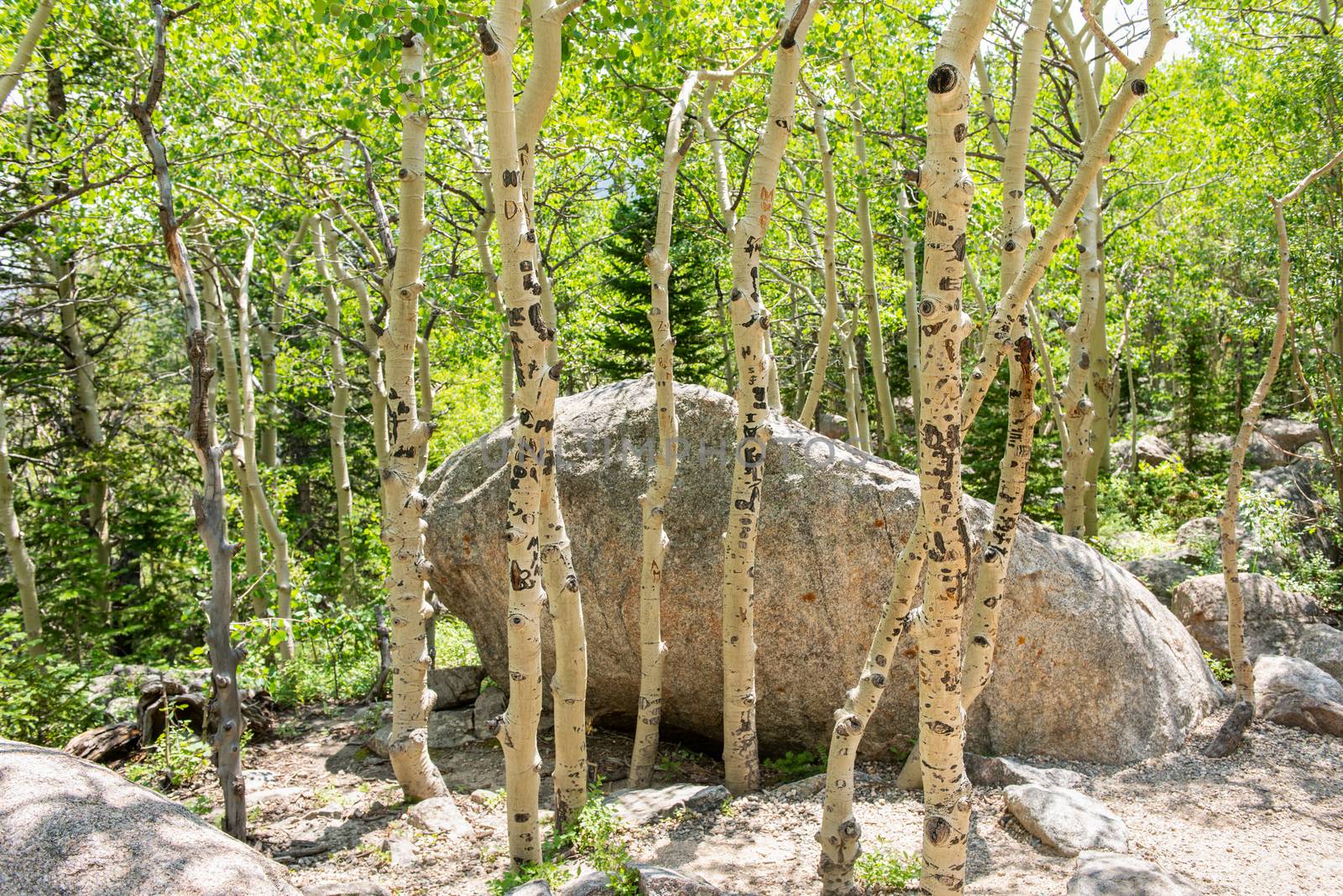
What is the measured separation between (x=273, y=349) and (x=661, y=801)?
35.7ft

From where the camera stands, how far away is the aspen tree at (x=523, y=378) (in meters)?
3.76

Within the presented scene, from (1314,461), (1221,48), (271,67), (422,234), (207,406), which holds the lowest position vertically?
(1314,461)

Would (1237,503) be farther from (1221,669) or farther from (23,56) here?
(23,56)

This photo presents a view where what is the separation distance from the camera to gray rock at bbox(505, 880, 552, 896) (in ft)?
12.4

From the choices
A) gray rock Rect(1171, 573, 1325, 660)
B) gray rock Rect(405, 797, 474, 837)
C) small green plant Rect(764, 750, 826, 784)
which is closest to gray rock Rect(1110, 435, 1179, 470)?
gray rock Rect(1171, 573, 1325, 660)

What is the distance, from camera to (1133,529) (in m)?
13.5

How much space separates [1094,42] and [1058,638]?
8.30 meters

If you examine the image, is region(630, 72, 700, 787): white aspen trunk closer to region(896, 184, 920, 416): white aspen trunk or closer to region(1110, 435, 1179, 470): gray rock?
region(896, 184, 920, 416): white aspen trunk

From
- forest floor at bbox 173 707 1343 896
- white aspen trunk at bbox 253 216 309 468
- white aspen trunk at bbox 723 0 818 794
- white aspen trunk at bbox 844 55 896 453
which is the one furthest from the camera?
white aspen trunk at bbox 253 216 309 468

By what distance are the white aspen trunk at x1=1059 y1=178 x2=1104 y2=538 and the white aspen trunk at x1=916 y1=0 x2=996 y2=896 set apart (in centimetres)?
283

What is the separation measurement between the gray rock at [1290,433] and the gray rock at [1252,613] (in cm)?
1304

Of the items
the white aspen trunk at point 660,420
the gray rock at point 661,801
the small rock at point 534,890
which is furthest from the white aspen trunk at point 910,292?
the small rock at point 534,890

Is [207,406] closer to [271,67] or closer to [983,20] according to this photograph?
[983,20]

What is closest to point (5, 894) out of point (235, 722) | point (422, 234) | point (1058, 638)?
point (235, 722)
